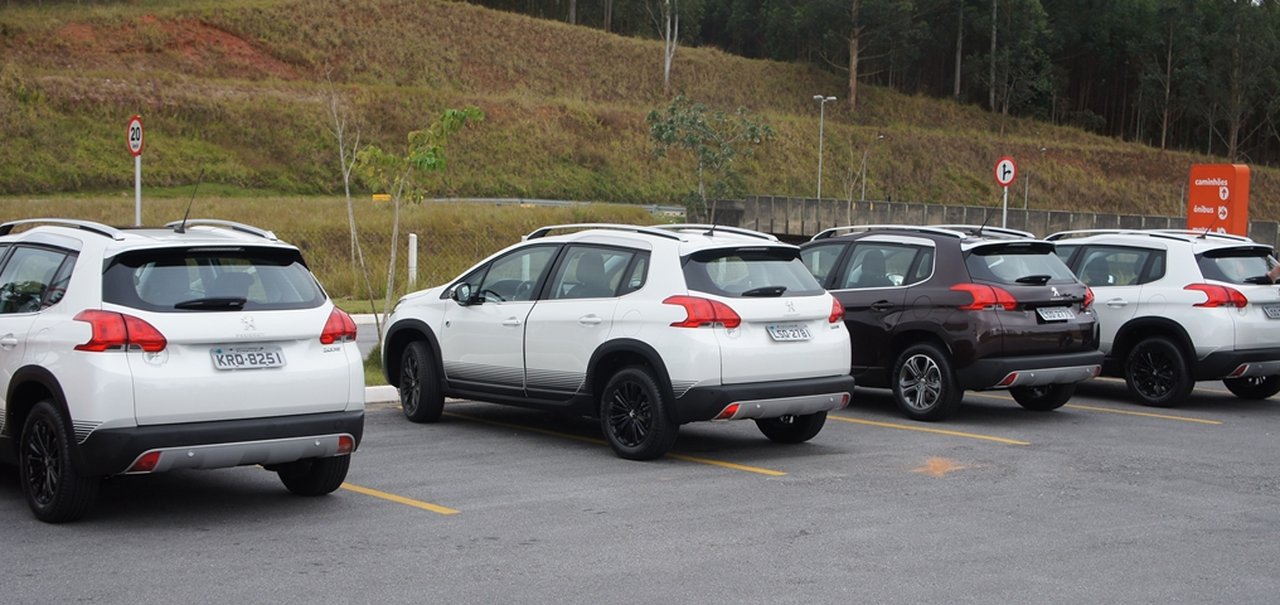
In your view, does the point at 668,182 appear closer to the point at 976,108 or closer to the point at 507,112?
the point at 507,112

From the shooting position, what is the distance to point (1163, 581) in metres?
6.84

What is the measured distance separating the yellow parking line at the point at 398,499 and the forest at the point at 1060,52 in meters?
84.0

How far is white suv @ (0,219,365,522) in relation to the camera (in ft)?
24.7

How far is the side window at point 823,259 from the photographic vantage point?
13.9 m

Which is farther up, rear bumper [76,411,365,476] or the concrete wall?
the concrete wall

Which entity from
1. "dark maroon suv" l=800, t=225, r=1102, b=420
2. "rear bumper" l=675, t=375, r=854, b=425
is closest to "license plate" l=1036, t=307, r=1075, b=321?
"dark maroon suv" l=800, t=225, r=1102, b=420

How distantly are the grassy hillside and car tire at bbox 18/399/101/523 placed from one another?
120 ft

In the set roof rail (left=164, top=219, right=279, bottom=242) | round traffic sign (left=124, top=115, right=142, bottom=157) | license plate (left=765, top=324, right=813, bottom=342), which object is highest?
round traffic sign (left=124, top=115, right=142, bottom=157)

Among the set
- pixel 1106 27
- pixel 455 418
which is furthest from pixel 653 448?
pixel 1106 27

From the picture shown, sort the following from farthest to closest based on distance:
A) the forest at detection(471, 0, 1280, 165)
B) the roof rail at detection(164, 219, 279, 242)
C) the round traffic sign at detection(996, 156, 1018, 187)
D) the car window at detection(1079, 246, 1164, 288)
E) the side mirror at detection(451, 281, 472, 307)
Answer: the forest at detection(471, 0, 1280, 165) < the round traffic sign at detection(996, 156, 1018, 187) < the car window at detection(1079, 246, 1164, 288) < the side mirror at detection(451, 281, 472, 307) < the roof rail at detection(164, 219, 279, 242)

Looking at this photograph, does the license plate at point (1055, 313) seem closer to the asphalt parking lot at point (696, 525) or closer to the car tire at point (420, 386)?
the asphalt parking lot at point (696, 525)

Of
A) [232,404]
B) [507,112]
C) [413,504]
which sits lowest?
[413,504]

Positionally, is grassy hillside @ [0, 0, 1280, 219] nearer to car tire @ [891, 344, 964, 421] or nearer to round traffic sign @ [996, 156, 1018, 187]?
round traffic sign @ [996, 156, 1018, 187]

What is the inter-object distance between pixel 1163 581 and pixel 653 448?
4.13m
